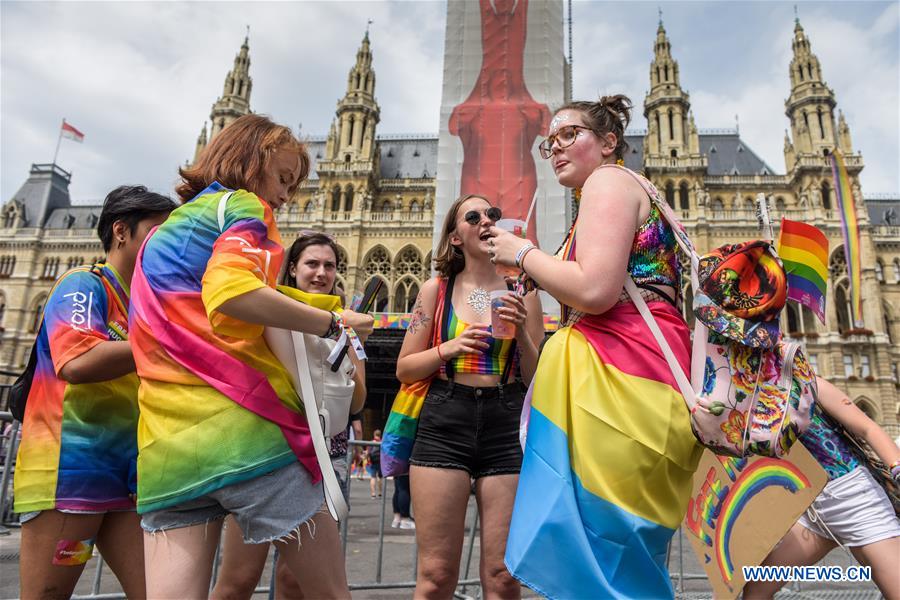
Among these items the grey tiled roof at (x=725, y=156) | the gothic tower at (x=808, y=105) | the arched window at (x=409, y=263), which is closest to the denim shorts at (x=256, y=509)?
the arched window at (x=409, y=263)

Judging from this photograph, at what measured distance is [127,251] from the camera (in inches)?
73.0

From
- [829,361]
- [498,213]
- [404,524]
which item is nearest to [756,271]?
[498,213]

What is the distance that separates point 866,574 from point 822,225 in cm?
2886

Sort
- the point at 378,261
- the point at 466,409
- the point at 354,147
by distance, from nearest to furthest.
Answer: the point at 466,409 < the point at 378,261 < the point at 354,147

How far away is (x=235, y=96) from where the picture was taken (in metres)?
33.0

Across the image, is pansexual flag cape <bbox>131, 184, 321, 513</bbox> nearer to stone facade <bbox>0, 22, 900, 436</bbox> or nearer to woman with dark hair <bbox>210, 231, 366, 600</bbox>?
woman with dark hair <bbox>210, 231, 366, 600</bbox>

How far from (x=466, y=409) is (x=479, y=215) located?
73cm

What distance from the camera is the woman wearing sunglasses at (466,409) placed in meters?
1.74

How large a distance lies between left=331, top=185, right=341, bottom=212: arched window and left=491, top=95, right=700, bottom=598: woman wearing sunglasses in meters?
28.0

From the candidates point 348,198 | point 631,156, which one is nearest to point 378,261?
point 348,198

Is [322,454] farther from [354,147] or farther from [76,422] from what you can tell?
[354,147]

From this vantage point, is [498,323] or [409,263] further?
[409,263]

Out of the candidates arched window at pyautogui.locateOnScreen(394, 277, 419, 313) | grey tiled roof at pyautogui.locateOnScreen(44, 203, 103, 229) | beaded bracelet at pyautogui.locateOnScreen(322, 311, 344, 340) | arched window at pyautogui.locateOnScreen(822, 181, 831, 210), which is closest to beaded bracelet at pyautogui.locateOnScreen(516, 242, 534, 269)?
A: beaded bracelet at pyautogui.locateOnScreen(322, 311, 344, 340)

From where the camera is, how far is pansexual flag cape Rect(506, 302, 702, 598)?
45.3 inches
